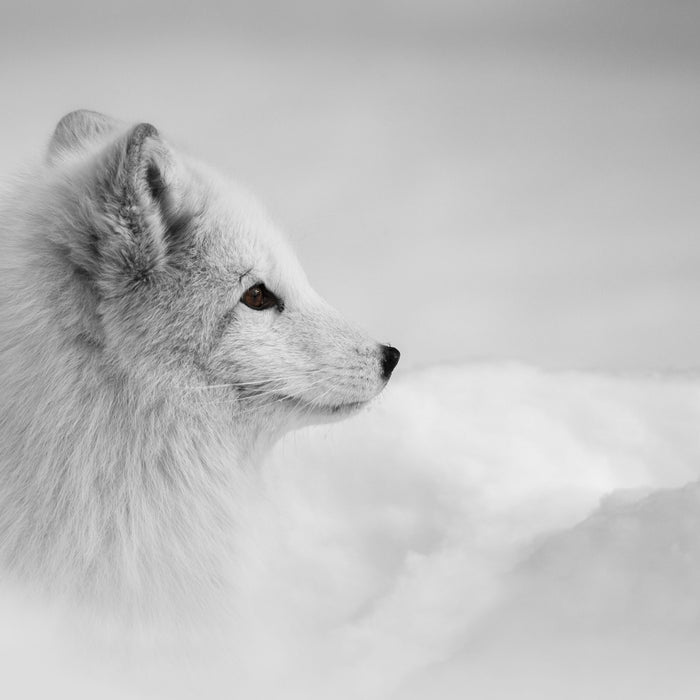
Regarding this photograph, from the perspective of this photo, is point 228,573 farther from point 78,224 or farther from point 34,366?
point 78,224

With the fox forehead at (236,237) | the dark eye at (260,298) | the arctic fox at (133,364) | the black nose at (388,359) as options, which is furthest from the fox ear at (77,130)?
the black nose at (388,359)

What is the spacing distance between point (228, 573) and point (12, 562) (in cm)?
63

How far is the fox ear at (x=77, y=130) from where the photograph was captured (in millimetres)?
2877

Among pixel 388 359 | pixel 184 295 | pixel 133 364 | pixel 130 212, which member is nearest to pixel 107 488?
pixel 133 364

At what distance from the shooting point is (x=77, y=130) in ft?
9.52

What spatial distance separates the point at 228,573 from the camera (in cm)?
262

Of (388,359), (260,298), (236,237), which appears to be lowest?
(388,359)

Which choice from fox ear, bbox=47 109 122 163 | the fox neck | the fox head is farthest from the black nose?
fox ear, bbox=47 109 122 163

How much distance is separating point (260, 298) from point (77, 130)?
38.4 inches

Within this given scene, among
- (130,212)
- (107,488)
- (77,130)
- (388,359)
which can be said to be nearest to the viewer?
(130,212)

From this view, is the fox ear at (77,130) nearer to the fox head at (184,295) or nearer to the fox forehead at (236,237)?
the fox head at (184,295)

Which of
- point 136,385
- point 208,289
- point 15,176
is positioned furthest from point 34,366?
point 15,176

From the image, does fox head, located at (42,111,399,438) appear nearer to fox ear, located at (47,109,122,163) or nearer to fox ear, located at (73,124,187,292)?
fox ear, located at (73,124,187,292)

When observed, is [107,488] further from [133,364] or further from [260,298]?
[260,298]
